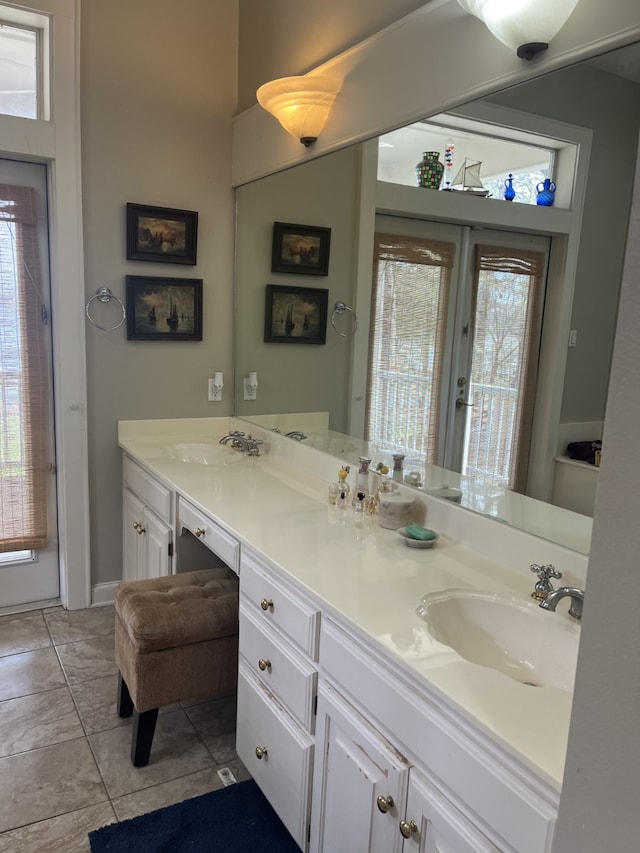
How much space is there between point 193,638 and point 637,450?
168 centimetres

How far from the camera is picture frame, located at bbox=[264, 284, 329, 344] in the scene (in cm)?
267

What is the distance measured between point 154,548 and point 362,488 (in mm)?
982

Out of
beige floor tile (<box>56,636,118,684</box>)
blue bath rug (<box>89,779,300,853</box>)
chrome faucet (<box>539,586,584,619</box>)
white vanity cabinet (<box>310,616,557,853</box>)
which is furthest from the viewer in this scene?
beige floor tile (<box>56,636,118,684</box>)

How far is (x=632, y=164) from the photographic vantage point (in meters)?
1.41

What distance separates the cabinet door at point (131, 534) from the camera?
285cm

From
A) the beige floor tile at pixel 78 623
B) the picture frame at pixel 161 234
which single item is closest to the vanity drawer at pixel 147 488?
the beige floor tile at pixel 78 623

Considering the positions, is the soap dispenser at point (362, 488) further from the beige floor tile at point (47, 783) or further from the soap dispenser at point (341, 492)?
the beige floor tile at point (47, 783)

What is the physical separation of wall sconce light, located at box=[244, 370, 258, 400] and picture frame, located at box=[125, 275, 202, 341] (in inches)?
12.0

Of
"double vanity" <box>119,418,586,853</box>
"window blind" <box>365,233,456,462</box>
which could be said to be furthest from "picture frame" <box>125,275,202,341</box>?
"window blind" <box>365,233,456,462</box>

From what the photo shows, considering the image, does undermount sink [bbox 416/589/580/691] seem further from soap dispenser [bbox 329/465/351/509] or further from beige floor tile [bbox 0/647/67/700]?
beige floor tile [bbox 0/647/67/700]

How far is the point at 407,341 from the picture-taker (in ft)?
7.23

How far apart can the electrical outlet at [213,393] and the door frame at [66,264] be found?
1.92ft

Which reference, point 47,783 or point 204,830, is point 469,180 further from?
point 47,783

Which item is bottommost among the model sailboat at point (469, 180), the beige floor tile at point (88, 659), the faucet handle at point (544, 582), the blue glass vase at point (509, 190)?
the beige floor tile at point (88, 659)
